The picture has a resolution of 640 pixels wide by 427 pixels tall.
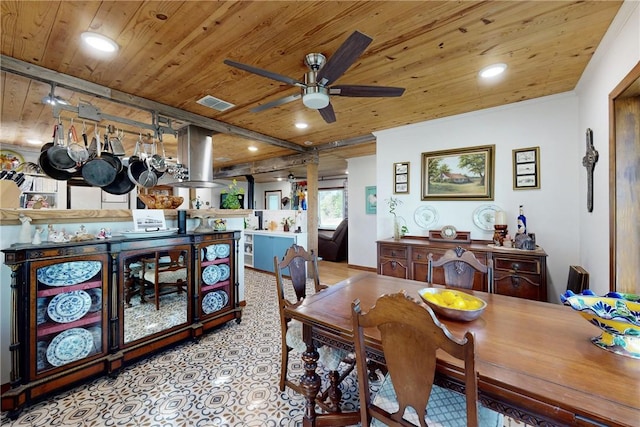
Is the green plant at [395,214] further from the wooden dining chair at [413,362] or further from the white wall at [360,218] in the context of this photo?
the wooden dining chair at [413,362]

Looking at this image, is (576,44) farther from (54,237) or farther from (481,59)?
(54,237)

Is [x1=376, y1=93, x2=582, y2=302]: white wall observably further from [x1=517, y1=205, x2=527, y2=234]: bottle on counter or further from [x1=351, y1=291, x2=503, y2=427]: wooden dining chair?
[x1=351, y1=291, x2=503, y2=427]: wooden dining chair

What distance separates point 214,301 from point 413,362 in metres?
2.45

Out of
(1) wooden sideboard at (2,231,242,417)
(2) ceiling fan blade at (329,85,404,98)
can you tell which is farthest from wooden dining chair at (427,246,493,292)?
(1) wooden sideboard at (2,231,242,417)

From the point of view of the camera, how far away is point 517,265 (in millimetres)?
2615

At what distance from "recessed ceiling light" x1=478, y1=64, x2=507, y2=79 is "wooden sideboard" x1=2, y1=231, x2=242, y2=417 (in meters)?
3.09

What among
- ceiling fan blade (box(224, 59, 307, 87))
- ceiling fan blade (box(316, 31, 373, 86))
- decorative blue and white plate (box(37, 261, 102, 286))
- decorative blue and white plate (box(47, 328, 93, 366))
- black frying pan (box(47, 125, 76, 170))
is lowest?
decorative blue and white plate (box(47, 328, 93, 366))

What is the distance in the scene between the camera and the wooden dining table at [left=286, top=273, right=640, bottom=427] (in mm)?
792

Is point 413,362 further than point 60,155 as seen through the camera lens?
No

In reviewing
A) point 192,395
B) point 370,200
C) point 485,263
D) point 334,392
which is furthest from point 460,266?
point 370,200

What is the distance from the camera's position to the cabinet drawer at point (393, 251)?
3293mm

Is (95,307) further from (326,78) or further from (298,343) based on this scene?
(326,78)

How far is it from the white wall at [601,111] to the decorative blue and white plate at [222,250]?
332 centimetres

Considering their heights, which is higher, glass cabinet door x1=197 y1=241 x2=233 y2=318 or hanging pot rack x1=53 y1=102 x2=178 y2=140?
Answer: hanging pot rack x1=53 y1=102 x2=178 y2=140
